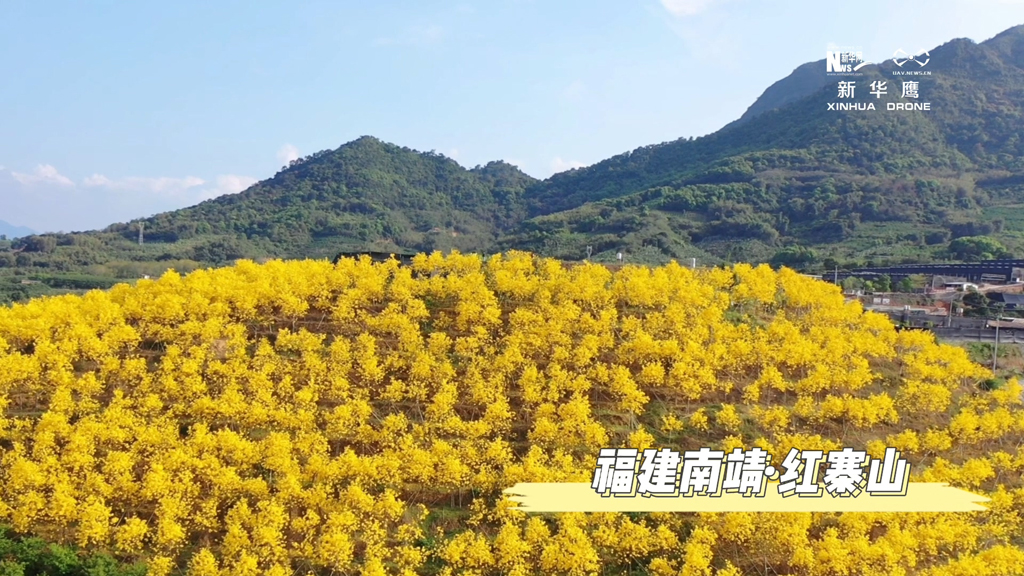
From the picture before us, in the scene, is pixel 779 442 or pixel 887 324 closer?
pixel 779 442

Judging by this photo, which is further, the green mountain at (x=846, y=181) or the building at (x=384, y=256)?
the green mountain at (x=846, y=181)

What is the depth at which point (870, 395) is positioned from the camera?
17344 millimetres

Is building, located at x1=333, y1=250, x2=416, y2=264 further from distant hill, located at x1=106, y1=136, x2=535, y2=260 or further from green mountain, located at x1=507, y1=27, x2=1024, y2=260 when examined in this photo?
distant hill, located at x1=106, y1=136, x2=535, y2=260

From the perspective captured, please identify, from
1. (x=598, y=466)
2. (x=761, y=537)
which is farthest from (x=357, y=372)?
(x=761, y=537)

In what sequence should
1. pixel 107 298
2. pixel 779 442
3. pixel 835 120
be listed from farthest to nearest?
pixel 835 120, pixel 107 298, pixel 779 442

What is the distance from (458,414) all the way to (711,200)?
54.3 m

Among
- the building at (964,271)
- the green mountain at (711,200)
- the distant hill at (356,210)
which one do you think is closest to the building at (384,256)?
the green mountain at (711,200)

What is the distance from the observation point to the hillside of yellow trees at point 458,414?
12.2 m

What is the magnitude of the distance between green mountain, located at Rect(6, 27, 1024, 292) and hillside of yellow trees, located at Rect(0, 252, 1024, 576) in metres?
24.2

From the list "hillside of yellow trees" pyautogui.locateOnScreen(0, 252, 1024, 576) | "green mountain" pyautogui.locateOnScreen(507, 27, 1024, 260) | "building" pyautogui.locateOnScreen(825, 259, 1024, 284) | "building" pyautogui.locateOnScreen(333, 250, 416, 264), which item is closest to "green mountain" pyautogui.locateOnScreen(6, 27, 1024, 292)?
"green mountain" pyautogui.locateOnScreen(507, 27, 1024, 260)

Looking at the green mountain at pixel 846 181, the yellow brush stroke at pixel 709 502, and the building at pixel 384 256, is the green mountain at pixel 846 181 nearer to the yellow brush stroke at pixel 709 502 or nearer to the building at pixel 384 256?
the building at pixel 384 256

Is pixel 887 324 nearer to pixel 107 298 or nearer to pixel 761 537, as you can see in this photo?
pixel 761 537

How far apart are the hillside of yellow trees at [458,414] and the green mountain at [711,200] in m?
24.2

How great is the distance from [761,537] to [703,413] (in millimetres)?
4574
